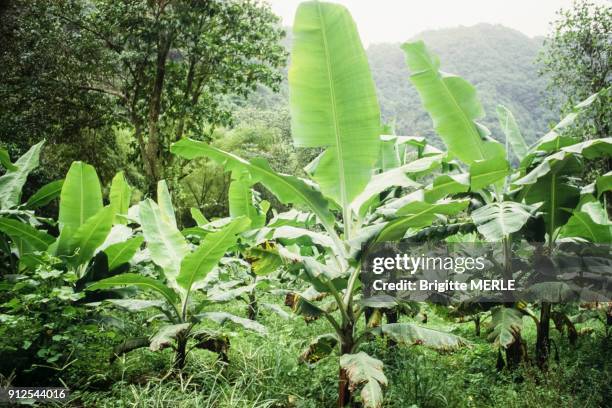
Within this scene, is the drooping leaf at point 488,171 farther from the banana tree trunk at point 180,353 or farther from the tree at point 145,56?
the tree at point 145,56

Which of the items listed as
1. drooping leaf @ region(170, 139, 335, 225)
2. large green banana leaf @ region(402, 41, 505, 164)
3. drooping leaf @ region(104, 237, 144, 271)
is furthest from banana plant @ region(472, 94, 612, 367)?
drooping leaf @ region(104, 237, 144, 271)

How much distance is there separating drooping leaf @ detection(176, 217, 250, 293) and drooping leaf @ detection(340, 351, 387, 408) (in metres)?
1.03

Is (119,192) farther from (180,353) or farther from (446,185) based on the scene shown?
(446,185)

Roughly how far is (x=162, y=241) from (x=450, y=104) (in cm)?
Result: 243

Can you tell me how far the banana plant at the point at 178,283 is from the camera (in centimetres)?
288

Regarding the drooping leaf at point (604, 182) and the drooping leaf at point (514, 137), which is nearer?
the drooping leaf at point (604, 182)

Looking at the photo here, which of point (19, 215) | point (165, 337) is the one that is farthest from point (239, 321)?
point (19, 215)

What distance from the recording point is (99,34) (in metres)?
9.99

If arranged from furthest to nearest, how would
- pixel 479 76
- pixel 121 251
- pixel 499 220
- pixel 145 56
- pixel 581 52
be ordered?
pixel 479 76, pixel 581 52, pixel 145 56, pixel 121 251, pixel 499 220

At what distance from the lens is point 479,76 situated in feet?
125

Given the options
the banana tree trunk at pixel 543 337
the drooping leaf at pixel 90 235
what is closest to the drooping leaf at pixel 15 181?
the drooping leaf at pixel 90 235

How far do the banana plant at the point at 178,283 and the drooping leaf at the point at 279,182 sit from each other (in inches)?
15.0

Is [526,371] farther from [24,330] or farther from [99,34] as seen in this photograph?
[99,34]

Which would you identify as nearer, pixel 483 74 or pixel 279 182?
pixel 279 182
